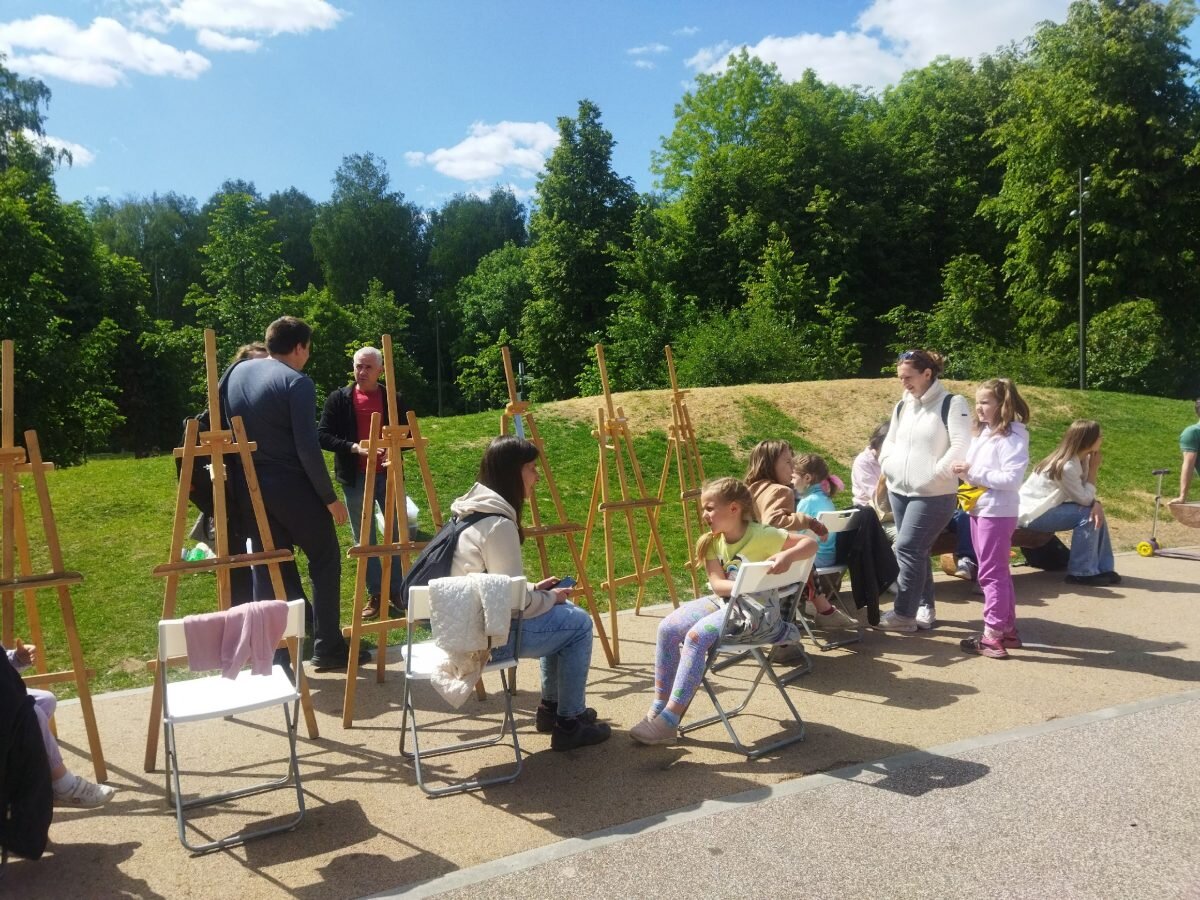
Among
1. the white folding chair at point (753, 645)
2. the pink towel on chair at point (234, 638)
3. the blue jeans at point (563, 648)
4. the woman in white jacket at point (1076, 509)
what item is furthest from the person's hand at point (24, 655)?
the woman in white jacket at point (1076, 509)

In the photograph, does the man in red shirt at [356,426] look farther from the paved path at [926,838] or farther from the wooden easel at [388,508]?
the paved path at [926,838]

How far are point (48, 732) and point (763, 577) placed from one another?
2926 mm

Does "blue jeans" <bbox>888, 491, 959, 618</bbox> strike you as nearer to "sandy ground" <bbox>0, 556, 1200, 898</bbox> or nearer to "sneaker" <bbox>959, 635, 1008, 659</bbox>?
"sandy ground" <bbox>0, 556, 1200, 898</bbox>

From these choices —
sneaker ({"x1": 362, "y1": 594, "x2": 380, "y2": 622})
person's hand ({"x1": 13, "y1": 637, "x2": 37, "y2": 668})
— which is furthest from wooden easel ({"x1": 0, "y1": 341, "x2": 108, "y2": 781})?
sneaker ({"x1": 362, "y1": 594, "x2": 380, "y2": 622})

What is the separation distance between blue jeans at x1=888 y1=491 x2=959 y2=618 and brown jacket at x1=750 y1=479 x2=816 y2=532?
97cm

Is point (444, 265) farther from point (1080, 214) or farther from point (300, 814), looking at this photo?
point (300, 814)

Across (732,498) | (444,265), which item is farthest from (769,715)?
(444,265)

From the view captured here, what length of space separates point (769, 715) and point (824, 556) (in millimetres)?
1781

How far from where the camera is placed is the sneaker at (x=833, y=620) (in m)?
6.27

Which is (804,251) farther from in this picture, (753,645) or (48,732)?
(48,732)

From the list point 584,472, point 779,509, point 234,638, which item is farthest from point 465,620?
point 584,472

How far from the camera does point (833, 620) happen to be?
6289 mm

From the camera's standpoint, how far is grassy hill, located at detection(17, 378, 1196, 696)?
7.29 m

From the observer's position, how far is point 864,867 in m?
3.24
